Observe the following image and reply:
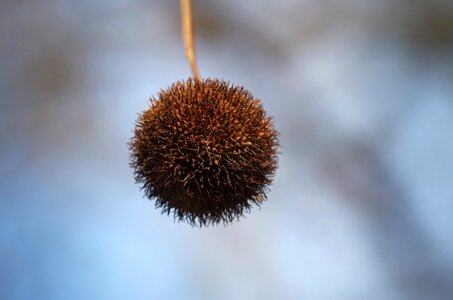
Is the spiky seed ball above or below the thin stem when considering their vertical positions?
below

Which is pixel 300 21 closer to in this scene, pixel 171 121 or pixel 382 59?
pixel 382 59

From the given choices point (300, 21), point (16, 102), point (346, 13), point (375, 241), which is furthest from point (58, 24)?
point (375, 241)

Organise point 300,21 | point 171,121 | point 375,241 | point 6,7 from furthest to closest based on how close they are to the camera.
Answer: point 300,21, point 375,241, point 6,7, point 171,121

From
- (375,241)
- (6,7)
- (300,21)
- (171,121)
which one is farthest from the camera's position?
(300,21)

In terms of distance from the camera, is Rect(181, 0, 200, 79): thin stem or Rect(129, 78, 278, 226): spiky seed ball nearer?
Rect(129, 78, 278, 226): spiky seed ball

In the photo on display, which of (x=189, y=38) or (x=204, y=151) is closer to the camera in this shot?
(x=204, y=151)

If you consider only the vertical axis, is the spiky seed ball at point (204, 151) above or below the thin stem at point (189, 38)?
below

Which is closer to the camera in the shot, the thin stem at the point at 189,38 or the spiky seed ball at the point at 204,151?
the spiky seed ball at the point at 204,151

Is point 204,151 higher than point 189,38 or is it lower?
lower
